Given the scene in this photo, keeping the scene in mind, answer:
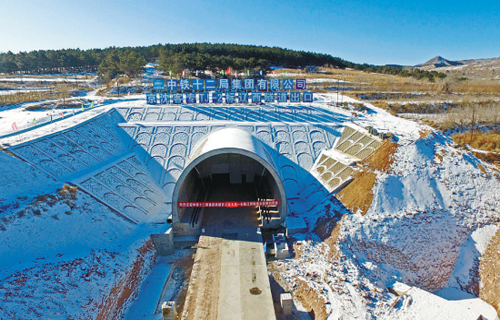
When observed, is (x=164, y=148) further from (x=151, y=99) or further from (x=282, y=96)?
(x=282, y=96)

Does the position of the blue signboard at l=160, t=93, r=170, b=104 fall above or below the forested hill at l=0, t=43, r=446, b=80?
below

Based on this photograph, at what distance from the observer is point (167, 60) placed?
171 feet

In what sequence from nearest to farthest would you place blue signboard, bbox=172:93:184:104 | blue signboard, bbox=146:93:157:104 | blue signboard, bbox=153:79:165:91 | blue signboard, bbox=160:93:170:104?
blue signboard, bbox=153:79:165:91 → blue signboard, bbox=172:93:184:104 → blue signboard, bbox=146:93:157:104 → blue signboard, bbox=160:93:170:104

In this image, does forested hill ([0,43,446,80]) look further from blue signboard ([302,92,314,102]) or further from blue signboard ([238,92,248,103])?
blue signboard ([302,92,314,102])

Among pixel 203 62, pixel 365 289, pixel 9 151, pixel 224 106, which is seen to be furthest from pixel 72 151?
pixel 203 62

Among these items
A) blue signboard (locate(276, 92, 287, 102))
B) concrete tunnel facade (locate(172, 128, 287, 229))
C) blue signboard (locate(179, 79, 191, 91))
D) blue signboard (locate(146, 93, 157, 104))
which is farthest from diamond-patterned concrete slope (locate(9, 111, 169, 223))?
blue signboard (locate(276, 92, 287, 102))

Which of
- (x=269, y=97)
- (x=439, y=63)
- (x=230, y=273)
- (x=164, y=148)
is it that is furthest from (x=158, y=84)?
(x=439, y=63)

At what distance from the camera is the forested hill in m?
50.9

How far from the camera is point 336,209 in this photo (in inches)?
704

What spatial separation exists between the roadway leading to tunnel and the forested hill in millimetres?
35443

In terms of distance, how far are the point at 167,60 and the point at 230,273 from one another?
4640 cm

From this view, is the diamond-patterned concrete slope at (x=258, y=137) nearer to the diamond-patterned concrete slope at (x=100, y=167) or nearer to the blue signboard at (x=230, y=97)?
the diamond-patterned concrete slope at (x=100, y=167)

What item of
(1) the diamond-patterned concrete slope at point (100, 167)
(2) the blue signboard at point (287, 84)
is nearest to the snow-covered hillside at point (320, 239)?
(1) the diamond-patterned concrete slope at point (100, 167)

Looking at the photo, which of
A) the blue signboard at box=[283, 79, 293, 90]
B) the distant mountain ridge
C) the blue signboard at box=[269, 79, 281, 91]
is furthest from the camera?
the distant mountain ridge
